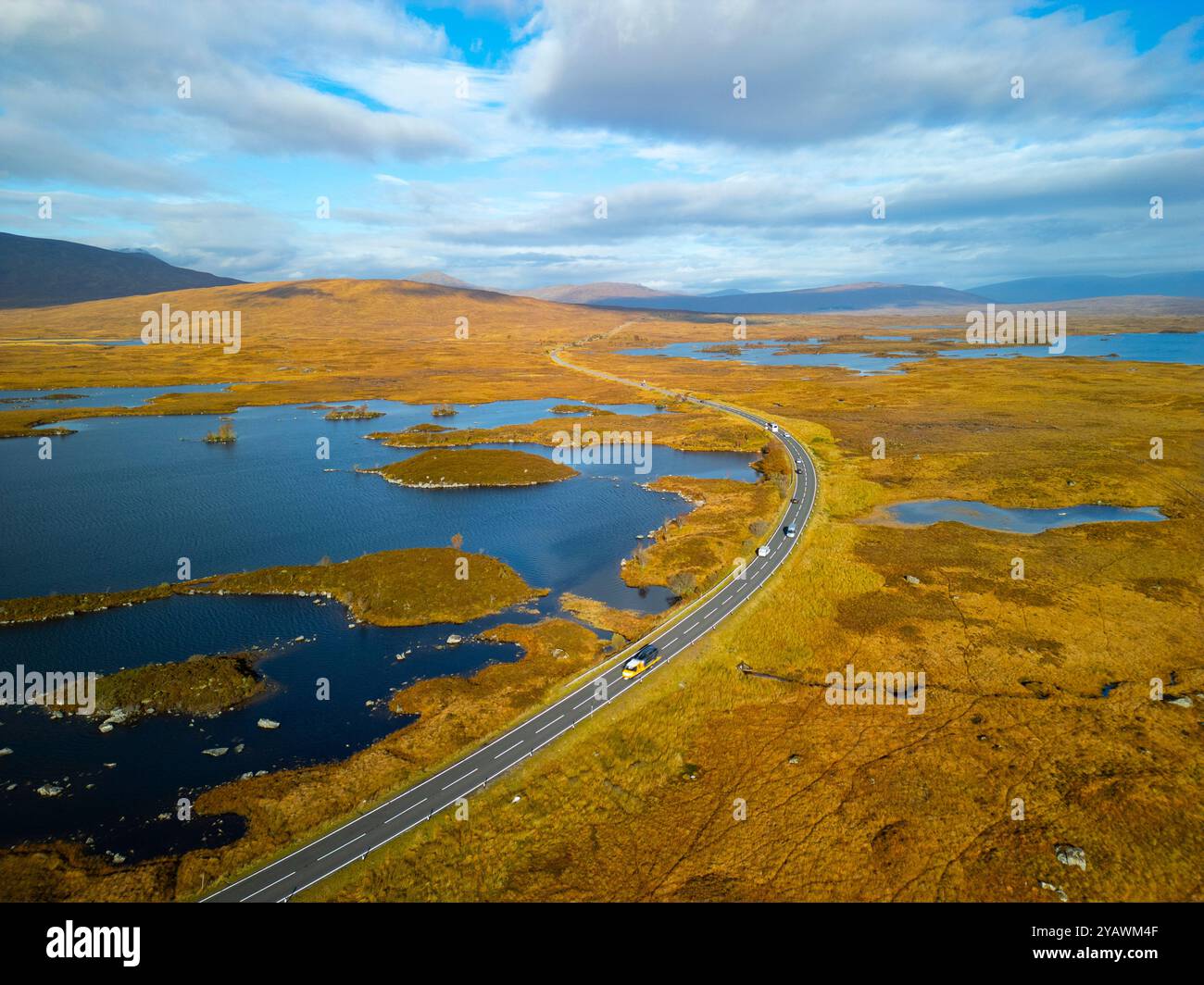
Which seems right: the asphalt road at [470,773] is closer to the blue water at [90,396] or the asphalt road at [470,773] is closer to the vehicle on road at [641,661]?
the vehicle on road at [641,661]

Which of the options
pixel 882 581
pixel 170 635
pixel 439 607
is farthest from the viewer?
pixel 882 581

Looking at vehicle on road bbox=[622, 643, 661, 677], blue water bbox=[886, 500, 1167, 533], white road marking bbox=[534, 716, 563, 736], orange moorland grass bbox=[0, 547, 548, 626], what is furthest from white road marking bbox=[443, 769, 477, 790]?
blue water bbox=[886, 500, 1167, 533]

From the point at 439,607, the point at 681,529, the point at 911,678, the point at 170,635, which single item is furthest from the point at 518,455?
the point at 911,678

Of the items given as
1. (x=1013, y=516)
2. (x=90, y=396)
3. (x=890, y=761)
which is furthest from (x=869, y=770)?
(x=90, y=396)

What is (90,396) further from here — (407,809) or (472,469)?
(407,809)
